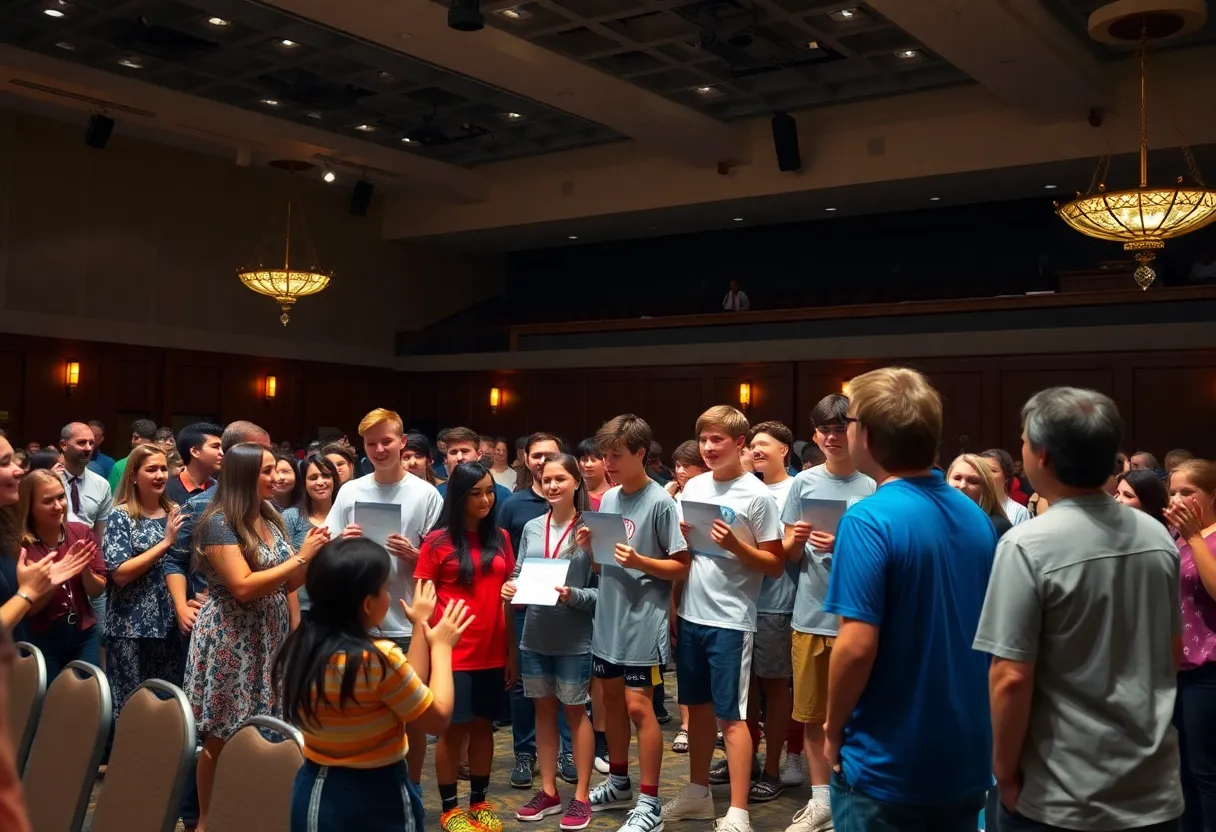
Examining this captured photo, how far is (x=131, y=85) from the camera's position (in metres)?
12.6

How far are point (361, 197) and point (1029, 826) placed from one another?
50.0ft

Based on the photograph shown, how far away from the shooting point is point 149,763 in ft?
8.36

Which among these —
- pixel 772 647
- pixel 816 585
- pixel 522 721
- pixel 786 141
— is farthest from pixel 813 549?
pixel 786 141

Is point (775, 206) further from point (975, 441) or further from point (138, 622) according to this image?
point (138, 622)

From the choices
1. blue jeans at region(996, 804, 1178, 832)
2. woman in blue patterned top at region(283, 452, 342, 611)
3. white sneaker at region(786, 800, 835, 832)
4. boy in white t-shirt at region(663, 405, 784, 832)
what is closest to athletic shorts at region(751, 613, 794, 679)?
boy in white t-shirt at region(663, 405, 784, 832)

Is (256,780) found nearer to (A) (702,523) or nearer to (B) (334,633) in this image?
(B) (334,633)

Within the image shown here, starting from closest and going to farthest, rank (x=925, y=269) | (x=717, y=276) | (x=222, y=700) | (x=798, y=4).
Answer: (x=222, y=700)
(x=798, y=4)
(x=925, y=269)
(x=717, y=276)

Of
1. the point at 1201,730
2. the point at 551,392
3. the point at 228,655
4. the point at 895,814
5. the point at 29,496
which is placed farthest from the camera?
the point at 551,392

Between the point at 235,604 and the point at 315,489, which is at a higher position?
the point at 315,489

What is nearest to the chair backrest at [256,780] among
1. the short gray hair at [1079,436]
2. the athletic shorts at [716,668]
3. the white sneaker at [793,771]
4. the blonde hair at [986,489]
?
the short gray hair at [1079,436]

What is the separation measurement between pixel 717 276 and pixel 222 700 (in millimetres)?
15816

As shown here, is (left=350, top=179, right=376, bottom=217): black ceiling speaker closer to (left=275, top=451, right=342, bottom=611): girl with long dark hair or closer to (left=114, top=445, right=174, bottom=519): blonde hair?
(left=275, top=451, right=342, bottom=611): girl with long dark hair

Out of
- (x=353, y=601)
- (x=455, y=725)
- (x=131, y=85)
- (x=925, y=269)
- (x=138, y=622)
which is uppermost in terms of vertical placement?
(x=131, y=85)

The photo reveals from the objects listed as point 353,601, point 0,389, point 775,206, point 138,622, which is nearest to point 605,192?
point 775,206
